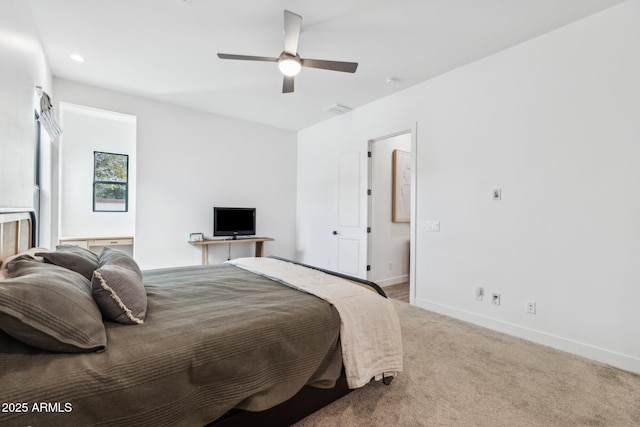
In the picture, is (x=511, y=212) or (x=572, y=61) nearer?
(x=572, y=61)

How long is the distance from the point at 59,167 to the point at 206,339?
390 cm

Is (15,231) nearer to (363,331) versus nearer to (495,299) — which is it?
(363,331)

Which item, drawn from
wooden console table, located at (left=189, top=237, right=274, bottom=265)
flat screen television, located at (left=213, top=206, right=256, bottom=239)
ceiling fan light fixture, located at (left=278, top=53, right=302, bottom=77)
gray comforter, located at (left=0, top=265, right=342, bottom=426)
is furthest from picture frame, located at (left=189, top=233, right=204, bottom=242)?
ceiling fan light fixture, located at (left=278, top=53, right=302, bottom=77)

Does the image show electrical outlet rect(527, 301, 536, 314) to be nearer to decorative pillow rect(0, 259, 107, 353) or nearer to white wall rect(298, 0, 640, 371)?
white wall rect(298, 0, 640, 371)

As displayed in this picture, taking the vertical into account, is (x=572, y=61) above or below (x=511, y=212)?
above

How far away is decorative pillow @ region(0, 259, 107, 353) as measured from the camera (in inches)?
38.7

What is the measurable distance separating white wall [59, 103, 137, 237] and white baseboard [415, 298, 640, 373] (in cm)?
468

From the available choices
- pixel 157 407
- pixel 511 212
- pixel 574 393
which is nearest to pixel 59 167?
pixel 157 407

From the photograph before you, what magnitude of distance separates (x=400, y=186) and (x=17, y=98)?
457cm

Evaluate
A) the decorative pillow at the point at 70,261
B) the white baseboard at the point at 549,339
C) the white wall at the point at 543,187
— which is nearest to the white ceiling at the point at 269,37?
the white wall at the point at 543,187

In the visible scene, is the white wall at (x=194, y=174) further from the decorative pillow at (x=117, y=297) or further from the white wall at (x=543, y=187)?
the decorative pillow at (x=117, y=297)

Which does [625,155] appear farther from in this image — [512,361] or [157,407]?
[157,407]

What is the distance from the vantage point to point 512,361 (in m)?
2.31

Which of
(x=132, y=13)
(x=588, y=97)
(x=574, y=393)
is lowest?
(x=574, y=393)
